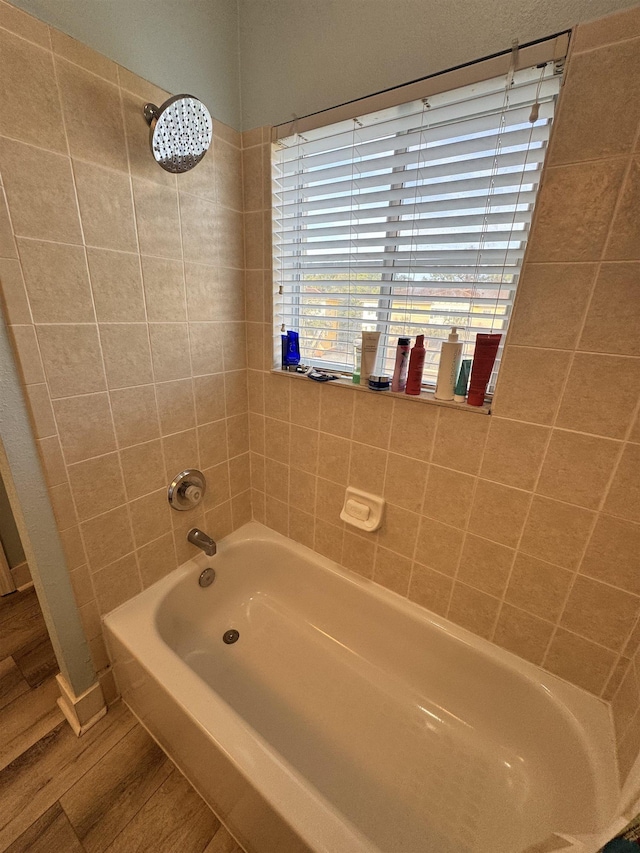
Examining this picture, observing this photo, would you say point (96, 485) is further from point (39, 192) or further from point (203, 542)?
point (39, 192)

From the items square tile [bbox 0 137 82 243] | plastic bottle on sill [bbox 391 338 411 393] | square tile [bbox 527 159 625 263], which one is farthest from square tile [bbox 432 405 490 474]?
square tile [bbox 0 137 82 243]

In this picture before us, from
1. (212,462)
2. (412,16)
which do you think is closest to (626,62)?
(412,16)

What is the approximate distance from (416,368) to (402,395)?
0.09 metres

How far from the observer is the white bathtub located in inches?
32.3

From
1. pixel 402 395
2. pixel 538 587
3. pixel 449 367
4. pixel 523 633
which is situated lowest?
pixel 523 633

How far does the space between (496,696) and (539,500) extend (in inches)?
27.9

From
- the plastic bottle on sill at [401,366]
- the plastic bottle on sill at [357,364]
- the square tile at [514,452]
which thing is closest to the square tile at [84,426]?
the plastic bottle on sill at [357,364]

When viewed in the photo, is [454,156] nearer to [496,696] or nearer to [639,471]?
[639,471]

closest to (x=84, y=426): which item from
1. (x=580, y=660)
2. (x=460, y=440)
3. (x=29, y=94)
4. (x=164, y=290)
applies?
(x=164, y=290)

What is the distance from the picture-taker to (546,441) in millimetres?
887

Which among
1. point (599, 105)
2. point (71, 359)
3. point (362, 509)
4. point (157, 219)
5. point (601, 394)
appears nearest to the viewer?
point (599, 105)

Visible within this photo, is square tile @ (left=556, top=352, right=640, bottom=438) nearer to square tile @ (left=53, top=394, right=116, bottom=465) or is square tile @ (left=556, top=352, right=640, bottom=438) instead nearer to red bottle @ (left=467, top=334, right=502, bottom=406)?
red bottle @ (left=467, top=334, right=502, bottom=406)

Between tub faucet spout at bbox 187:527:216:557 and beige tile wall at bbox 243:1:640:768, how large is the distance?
46 cm

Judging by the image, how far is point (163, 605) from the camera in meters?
1.25
